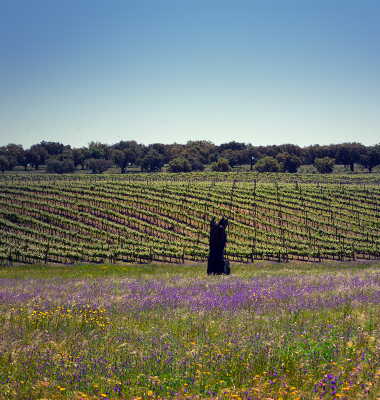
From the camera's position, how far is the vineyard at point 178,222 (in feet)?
99.8

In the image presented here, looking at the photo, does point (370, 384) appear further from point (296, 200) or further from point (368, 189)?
point (368, 189)

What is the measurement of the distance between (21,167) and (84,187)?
84977mm

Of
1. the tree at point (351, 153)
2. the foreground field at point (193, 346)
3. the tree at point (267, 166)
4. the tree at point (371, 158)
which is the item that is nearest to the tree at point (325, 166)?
the tree at point (267, 166)

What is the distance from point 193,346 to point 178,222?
34973 mm

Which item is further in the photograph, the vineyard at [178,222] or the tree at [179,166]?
the tree at [179,166]

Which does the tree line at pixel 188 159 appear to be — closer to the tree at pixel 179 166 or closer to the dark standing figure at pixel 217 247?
the tree at pixel 179 166

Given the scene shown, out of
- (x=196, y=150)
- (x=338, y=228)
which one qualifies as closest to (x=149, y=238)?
(x=338, y=228)

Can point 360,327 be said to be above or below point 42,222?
above

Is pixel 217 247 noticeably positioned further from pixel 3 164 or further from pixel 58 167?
pixel 3 164

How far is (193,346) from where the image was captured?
488 cm

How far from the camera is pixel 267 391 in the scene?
12.3 feet

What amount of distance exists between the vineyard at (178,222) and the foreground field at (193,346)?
2140cm

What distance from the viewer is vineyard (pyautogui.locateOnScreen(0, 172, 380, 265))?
30.4 m

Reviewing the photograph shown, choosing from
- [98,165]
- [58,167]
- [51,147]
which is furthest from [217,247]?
[51,147]
